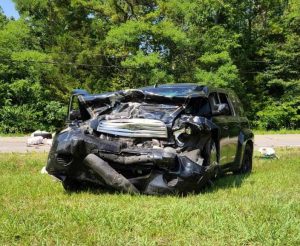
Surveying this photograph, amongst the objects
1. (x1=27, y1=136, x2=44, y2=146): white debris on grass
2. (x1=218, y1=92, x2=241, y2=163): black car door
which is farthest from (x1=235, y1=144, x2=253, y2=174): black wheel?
(x1=27, y1=136, x2=44, y2=146): white debris on grass

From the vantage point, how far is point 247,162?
37.7ft

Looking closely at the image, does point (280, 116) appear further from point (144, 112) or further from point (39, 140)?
point (144, 112)

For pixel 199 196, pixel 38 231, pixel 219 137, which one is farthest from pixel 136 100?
pixel 38 231

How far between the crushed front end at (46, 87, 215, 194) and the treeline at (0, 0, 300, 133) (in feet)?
78.4

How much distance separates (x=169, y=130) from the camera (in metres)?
7.86

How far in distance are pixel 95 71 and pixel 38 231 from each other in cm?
3145

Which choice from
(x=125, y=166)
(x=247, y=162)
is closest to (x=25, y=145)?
(x=247, y=162)

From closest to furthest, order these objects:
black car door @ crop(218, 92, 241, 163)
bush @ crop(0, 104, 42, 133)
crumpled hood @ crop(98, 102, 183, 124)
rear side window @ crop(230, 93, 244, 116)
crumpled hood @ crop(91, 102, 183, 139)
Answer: crumpled hood @ crop(91, 102, 183, 139), crumpled hood @ crop(98, 102, 183, 124), black car door @ crop(218, 92, 241, 163), rear side window @ crop(230, 93, 244, 116), bush @ crop(0, 104, 42, 133)

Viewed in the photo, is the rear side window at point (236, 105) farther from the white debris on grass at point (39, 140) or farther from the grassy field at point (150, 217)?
the white debris on grass at point (39, 140)

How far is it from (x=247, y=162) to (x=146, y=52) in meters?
24.0

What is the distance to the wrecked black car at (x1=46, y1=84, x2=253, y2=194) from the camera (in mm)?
7586

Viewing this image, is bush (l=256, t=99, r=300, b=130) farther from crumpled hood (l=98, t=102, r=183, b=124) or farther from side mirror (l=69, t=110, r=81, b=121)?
crumpled hood (l=98, t=102, r=183, b=124)

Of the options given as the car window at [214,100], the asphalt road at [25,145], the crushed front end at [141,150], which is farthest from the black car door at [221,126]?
the asphalt road at [25,145]

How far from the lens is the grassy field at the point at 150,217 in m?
4.84
